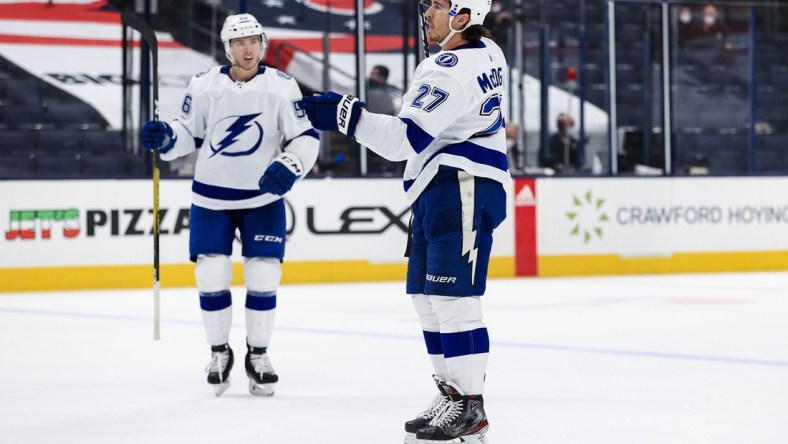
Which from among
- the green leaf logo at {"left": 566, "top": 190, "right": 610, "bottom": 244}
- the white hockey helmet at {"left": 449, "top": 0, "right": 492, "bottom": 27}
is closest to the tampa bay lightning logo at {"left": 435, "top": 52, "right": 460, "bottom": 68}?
the white hockey helmet at {"left": 449, "top": 0, "right": 492, "bottom": 27}

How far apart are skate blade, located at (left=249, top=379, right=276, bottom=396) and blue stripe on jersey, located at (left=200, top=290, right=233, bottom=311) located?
33cm

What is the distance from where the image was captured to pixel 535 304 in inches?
319

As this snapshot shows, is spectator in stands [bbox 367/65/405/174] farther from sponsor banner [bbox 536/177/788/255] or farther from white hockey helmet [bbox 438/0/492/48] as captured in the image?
white hockey helmet [bbox 438/0/492/48]

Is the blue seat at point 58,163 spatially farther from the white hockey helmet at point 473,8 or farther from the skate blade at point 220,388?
the white hockey helmet at point 473,8

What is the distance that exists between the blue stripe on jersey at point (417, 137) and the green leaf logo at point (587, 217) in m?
7.50

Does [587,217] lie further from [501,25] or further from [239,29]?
[239,29]

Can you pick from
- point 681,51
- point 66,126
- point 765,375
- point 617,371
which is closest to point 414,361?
point 617,371

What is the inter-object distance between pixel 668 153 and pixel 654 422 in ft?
25.0

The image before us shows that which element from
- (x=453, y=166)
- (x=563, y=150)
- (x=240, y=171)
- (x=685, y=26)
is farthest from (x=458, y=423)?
(x=685, y=26)

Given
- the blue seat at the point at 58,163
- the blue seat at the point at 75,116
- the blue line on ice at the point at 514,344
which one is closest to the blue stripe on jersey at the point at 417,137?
the blue line on ice at the point at 514,344

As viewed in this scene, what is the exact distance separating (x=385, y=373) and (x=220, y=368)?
726 mm

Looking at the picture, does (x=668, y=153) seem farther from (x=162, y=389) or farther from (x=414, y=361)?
(x=162, y=389)

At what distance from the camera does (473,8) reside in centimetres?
344

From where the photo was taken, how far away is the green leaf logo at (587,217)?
1070cm
